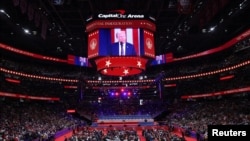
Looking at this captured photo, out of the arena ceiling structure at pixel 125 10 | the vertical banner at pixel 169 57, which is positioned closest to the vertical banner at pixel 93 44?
the arena ceiling structure at pixel 125 10

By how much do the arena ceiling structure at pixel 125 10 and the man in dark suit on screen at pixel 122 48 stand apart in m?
2.48

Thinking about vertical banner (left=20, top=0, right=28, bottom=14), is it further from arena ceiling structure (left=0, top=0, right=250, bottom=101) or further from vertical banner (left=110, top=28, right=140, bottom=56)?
vertical banner (left=110, top=28, right=140, bottom=56)

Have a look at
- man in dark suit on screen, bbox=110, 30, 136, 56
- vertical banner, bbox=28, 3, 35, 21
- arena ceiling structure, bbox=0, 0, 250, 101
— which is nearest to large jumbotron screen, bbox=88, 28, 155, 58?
man in dark suit on screen, bbox=110, 30, 136, 56

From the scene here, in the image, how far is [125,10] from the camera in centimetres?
1864

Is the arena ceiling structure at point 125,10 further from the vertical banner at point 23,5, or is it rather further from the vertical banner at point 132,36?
the vertical banner at point 132,36

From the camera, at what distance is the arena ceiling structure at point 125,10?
18.4m

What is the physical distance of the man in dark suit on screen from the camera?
52.9ft

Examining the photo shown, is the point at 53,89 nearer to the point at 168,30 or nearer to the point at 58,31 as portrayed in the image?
the point at 58,31

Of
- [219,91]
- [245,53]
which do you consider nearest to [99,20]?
[245,53]

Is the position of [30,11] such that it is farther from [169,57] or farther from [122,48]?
[169,57]

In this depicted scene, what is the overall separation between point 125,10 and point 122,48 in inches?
150

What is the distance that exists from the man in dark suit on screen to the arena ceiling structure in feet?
8.12

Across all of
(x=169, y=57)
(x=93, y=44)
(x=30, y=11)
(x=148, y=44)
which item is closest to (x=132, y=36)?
(x=148, y=44)

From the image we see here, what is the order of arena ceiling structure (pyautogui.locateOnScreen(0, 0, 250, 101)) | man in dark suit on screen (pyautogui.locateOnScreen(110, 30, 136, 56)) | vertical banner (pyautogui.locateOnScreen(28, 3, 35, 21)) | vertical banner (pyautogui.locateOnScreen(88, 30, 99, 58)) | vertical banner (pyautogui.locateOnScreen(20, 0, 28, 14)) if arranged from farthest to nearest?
1. arena ceiling structure (pyautogui.locateOnScreen(0, 0, 250, 101))
2. vertical banner (pyautogui.locateOnScreen(28, 3, 35, 21))
3. vertical banner (pyautogui.locateOnScreen(88, 30, 99, 58))
4. man in dark suit on screen (pyautogui.locateOnScreen(110, 30, 136, 56))
5. vertical banner (pyautogui.locateOnScreen(20, 0, 28, 14))
